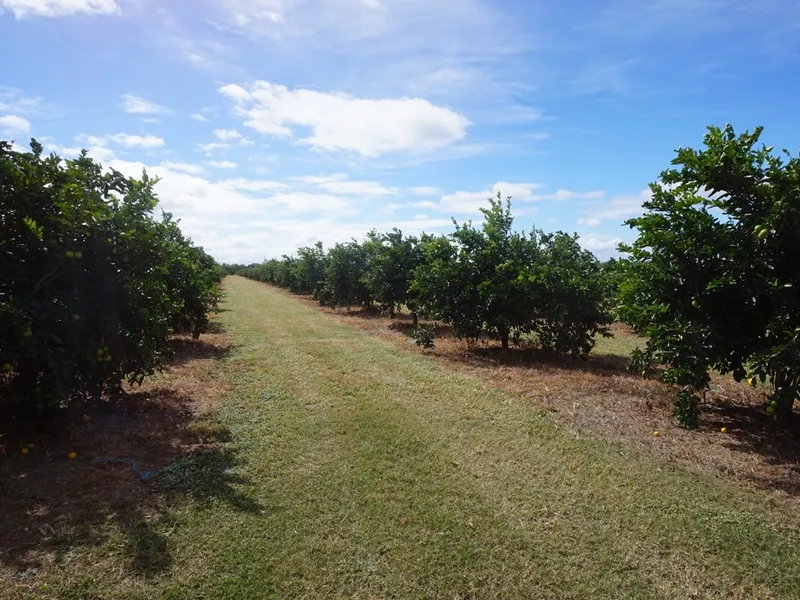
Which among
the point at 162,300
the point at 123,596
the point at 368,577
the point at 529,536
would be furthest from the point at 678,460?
the point at 162,300

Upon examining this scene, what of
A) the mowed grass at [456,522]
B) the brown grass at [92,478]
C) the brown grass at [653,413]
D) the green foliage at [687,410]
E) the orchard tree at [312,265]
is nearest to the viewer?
the mowed grass at [456,522]

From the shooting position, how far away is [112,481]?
4.54m

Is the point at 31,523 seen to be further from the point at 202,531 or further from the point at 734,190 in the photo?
the point at 734,190

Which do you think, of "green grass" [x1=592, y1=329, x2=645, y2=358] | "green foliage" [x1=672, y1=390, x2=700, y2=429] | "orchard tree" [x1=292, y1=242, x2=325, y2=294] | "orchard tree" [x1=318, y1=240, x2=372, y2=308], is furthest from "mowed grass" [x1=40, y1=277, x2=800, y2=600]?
"orchard tree" [x1=292, y1=242, x2=325, y2=294]

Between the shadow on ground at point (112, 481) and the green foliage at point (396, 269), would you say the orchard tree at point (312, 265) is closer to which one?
the green foliage at point (396, 269)

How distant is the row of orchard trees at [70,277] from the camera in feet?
15.9

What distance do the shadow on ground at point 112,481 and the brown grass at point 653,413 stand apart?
14.4ft

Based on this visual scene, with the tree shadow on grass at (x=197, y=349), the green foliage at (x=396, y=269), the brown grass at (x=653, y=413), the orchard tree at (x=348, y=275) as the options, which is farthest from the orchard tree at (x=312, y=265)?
the brown grass at (x=653, y=413)

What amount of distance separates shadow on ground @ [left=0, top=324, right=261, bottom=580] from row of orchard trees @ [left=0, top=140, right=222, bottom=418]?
1.69 feet

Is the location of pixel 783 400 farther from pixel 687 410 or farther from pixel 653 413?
pixel 653 413

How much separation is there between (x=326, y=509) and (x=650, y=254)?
16.7ft

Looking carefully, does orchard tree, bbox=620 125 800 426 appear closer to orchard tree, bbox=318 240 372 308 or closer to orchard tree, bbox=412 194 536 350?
orchard tree, bbox=412 194 536 350

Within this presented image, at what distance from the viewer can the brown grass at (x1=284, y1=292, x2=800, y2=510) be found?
504 centimetres

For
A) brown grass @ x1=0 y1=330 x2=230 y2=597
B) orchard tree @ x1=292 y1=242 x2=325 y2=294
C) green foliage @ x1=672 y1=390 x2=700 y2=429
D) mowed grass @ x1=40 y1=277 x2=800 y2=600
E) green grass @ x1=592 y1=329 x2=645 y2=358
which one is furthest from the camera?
orchard tree @ x1=292 y1=242 x2=325 y2=294
